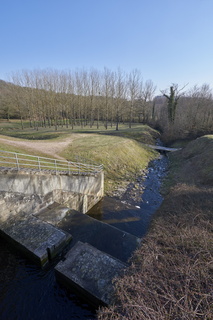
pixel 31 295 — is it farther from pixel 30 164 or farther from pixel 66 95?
pixel 66 95

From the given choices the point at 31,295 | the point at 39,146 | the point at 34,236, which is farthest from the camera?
the point at 39,146

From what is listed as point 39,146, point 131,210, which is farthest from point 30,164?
point 39,146

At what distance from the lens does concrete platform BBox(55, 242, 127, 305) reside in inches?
180

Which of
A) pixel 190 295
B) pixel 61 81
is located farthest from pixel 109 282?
pixel 61 81

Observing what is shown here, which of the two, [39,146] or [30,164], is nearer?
[30,164]

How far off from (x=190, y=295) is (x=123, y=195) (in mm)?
11114

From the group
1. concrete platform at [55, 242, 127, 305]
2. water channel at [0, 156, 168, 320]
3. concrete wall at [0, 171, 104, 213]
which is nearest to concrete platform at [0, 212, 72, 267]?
water channel at [0, 156, 168, 320]

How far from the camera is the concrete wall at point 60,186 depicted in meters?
7.03

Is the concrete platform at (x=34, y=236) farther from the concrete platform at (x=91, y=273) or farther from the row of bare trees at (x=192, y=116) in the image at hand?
the row of bare trees at (x=192, y=116)

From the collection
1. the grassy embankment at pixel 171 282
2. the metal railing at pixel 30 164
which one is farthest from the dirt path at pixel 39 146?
the grassy embankment at pixel 171 282

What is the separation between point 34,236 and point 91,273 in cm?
292

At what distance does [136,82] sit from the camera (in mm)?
42281

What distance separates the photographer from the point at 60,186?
377 inches

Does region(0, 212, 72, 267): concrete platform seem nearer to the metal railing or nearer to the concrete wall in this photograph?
the concrete wall
